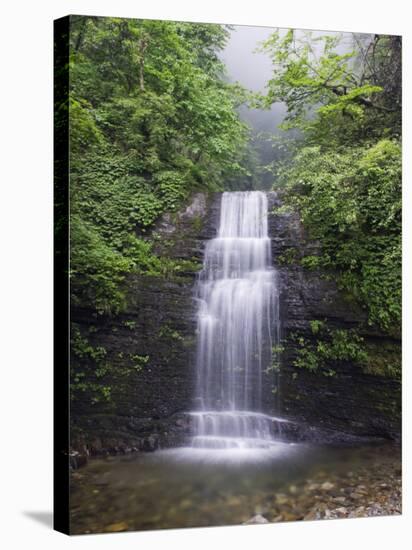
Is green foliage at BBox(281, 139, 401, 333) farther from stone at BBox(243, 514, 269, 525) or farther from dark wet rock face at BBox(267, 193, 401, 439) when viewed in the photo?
stone at BBox(243, 514, 269, 525)

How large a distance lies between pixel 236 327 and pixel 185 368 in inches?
24.4

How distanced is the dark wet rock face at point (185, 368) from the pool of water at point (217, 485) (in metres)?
0.16

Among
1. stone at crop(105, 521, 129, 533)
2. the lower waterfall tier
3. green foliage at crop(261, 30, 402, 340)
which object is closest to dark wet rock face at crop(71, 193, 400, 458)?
the lower waterfall tier

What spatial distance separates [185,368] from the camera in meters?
7.89

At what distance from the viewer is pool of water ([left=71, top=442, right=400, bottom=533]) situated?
7.39 m

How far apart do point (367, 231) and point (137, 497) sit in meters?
3.46

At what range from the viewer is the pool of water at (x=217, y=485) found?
24.2 feet

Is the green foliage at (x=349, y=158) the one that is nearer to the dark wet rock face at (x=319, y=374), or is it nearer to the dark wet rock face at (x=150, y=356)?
the dark wet rock face at (x=319, y=374)

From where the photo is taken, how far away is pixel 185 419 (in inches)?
307

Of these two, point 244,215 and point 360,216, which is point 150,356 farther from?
point 360,216

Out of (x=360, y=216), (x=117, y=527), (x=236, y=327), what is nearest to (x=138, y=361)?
(x=236, y=327)

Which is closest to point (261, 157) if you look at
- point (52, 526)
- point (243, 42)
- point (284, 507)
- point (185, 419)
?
point (243, 42)

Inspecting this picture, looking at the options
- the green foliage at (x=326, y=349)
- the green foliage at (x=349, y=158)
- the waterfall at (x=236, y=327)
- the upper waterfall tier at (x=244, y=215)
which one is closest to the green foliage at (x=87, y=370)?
the waterfall at (x=236, y=327)

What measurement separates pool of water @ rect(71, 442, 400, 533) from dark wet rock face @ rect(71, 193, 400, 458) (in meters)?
0.16
